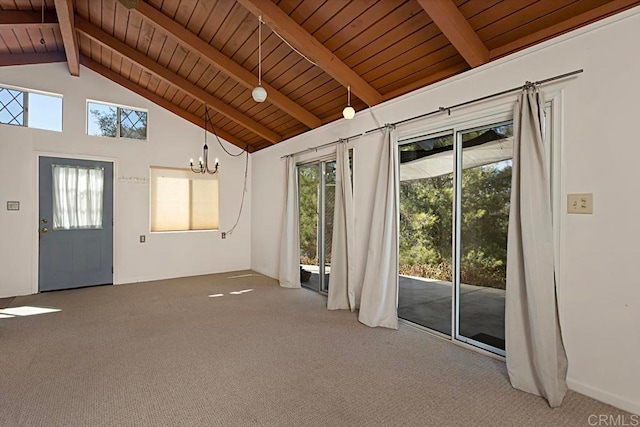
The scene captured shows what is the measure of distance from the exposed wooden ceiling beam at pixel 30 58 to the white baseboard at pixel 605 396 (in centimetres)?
719

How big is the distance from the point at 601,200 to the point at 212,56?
12.9 feet

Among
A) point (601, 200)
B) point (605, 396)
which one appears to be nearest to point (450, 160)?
point (601, 200)

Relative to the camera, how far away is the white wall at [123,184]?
4.58m

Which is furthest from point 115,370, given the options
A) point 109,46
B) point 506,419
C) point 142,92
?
point 142,92

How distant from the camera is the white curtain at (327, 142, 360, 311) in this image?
4.04 meters

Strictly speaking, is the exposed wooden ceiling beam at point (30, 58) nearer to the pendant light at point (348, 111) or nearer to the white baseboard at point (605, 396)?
the pendant light at point (348, 111)

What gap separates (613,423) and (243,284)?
182 inches

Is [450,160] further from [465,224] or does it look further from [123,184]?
[123,184]

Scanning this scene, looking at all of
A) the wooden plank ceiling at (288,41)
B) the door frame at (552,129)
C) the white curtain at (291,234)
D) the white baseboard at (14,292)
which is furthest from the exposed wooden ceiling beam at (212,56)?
the white baseboard at (14,292)

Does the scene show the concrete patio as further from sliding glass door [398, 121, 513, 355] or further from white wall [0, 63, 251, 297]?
white wall [0, 63, 251, 297]

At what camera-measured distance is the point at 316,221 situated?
5.12 m

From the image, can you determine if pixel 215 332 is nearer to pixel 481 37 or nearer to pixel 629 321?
pixel 629 321

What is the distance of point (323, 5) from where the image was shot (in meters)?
2.78

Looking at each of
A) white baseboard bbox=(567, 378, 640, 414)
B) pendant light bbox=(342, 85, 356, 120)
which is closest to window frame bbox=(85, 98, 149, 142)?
pendant light bbox=(342, 85, 356, 120)
